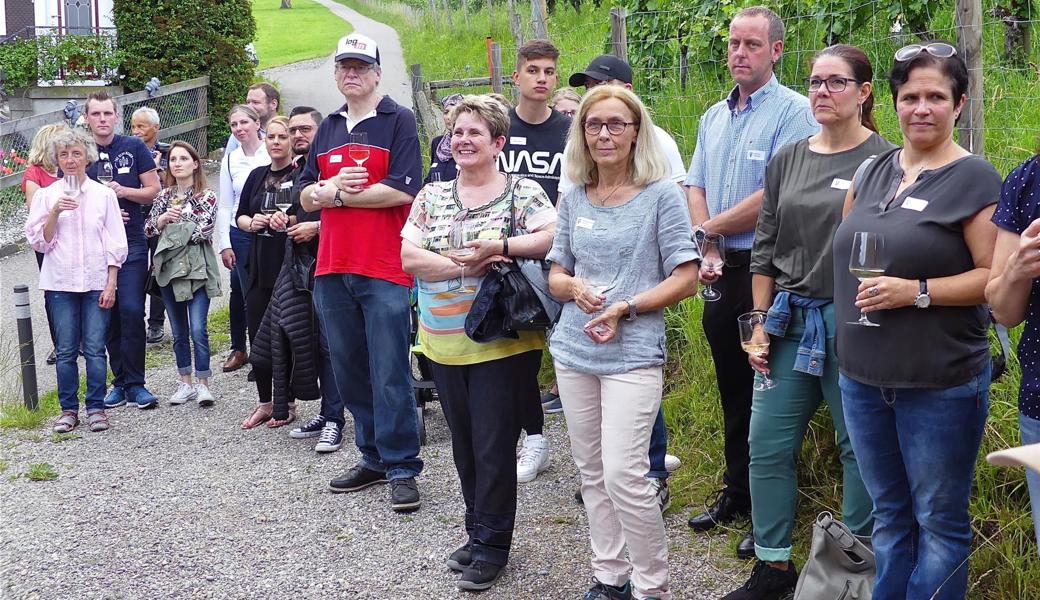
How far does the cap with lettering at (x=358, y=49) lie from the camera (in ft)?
17.9

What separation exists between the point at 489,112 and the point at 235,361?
199 inches

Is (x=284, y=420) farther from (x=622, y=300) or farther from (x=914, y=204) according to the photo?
(x=914, y=204)

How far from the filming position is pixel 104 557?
532 centimetres

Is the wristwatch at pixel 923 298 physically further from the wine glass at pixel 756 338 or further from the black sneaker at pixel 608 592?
the black sneaker at pixel 608 592

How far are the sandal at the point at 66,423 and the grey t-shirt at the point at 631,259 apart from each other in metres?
4.75

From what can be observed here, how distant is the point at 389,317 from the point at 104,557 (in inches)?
72.8

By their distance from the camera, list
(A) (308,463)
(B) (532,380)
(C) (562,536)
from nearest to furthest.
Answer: (B) (532,380) < (C) (562,536) < (A) (308,463)

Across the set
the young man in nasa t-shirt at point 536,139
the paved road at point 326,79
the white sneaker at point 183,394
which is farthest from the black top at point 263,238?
the paved road at point 326,79

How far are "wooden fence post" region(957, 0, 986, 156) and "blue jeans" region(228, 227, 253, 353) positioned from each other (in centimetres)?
478

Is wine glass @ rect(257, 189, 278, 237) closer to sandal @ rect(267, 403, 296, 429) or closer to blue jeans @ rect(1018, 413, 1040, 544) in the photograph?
sandal @ rect(267, 403, 296, 429)

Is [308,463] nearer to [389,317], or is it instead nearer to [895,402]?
[389,317]

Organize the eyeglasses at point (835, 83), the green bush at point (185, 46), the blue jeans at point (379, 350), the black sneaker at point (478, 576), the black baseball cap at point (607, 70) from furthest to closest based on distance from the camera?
the green bush at point (185, 46), the black baseball cap at point (607, 70), the blue jeans at point (379, 350), the black sneaker at point (478, 576), the eyeglasses at point (835, 83)

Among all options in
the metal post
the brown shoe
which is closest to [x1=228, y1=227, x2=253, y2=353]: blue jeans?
the brown shoe

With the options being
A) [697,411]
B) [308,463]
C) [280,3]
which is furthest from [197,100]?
[280,3]
